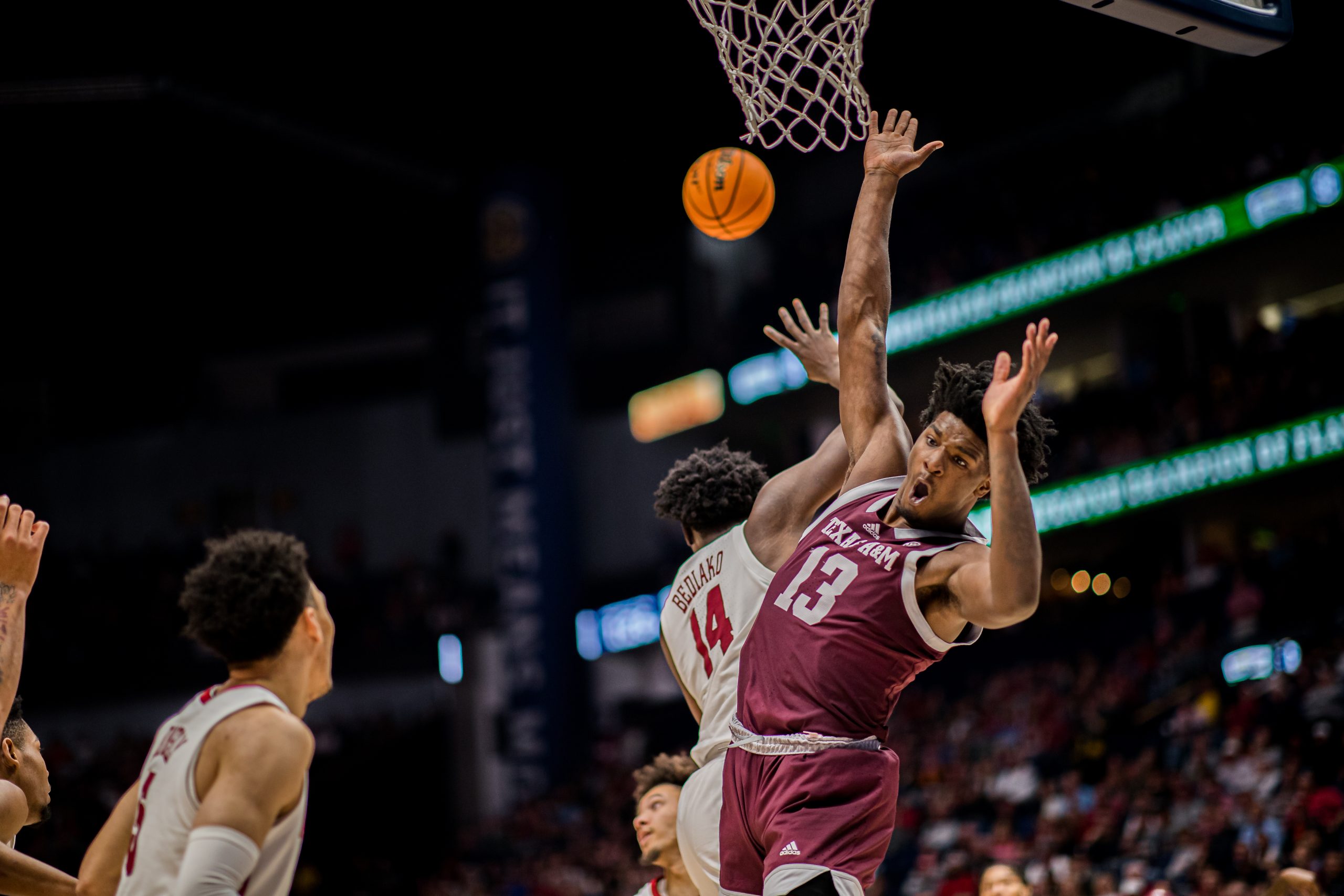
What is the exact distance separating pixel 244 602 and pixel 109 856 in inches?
28.5

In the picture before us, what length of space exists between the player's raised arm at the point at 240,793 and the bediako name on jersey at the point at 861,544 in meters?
1.45

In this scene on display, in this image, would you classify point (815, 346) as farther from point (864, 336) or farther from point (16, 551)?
point (16, 551)

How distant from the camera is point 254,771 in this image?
2.93 metres

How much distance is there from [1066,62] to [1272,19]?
52.4 ft

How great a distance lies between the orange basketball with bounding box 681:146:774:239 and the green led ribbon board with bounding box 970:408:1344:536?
21.2 ft

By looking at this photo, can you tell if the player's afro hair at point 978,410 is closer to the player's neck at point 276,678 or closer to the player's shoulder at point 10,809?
the player's neck at point 276,678

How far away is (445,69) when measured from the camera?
2073 centimetres

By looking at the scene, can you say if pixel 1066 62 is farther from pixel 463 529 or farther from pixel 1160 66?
pixel 463 529

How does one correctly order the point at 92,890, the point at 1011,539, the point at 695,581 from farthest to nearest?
the point at 695,581 → the point at 92,890 → the point at 1011,539

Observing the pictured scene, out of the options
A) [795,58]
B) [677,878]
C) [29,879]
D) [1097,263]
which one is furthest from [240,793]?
[1097,263]

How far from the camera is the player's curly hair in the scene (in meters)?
5.54

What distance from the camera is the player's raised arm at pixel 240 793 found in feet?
9.18

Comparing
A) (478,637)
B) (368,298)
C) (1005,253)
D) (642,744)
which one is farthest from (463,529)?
(1005,253)

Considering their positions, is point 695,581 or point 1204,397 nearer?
point 695,581
